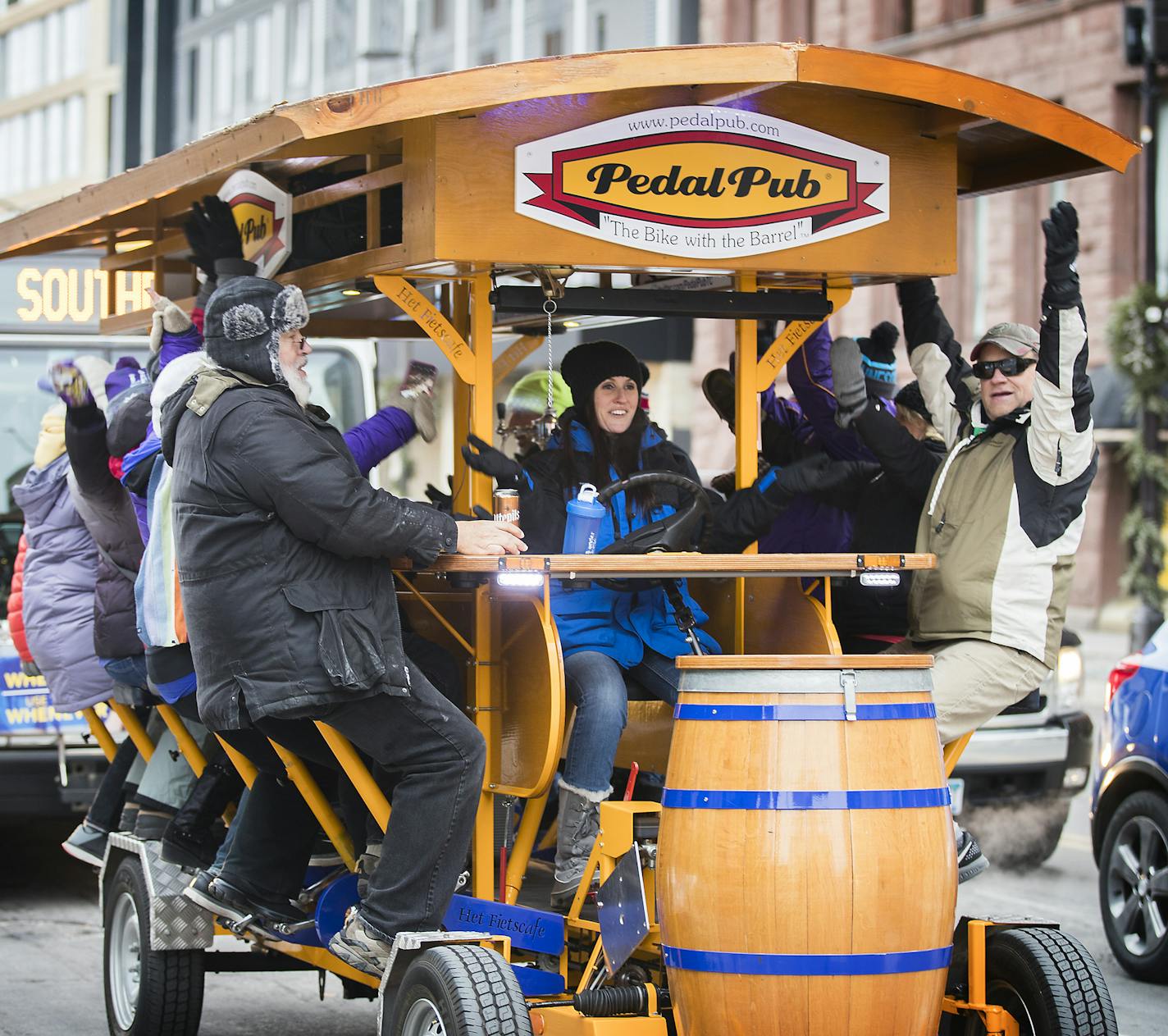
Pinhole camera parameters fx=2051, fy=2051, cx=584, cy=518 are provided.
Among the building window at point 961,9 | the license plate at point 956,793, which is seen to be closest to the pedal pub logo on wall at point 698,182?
the license plate at point 956,793

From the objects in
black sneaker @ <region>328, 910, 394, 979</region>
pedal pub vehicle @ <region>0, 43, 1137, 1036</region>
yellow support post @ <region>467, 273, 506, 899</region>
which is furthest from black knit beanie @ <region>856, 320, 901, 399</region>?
black sneaker @ <region>328, 910, 394, 979</region>

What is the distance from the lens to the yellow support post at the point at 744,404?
20.5 ft

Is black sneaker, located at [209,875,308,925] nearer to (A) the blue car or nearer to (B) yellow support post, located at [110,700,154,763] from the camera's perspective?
(B) yellow support post, located at [110,700,154,763]

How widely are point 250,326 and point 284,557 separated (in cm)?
64

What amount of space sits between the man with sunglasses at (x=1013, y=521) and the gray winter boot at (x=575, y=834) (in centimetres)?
97

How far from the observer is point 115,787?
24.7 ft

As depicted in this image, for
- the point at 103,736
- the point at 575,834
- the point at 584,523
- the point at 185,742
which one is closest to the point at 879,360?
the point at 584,523

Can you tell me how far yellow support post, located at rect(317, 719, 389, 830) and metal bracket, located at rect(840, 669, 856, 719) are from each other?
1.55 metres

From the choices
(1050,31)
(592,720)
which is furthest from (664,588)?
(1050,31)

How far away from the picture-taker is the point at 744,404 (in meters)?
6.28

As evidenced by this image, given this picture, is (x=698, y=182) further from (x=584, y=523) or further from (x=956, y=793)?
(x=956, y=793)

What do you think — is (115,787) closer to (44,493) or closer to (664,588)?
(44,493)

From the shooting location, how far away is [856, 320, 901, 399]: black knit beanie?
23.5 feet

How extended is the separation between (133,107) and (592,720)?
49705mm
